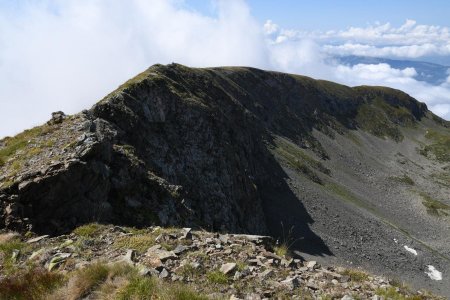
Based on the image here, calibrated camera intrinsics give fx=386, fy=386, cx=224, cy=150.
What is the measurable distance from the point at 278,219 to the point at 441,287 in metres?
32.9

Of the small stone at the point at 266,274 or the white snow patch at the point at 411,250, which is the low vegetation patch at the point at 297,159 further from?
the small stone at the point at 266,274

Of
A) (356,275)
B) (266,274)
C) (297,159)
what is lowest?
(356,275)

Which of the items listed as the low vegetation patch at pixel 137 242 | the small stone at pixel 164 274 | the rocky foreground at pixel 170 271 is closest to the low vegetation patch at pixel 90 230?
the rocky foreground at pixel 170 271

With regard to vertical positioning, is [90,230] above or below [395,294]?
above

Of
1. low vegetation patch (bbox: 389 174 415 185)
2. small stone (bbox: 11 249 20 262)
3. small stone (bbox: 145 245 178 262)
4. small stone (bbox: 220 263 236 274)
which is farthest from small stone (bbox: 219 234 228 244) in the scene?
low vegetation patch (bbox: 389 174 415 185)

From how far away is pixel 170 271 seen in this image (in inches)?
494

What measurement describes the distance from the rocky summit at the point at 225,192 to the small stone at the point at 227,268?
0.16 ft

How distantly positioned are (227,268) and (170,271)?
186 centimetres

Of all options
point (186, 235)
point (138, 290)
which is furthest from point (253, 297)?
point (186, 235)

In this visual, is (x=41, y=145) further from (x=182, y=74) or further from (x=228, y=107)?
(x=228, y=107)

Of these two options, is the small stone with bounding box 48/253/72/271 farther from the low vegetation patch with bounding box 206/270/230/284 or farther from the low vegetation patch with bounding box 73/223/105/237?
the low vegetation patch with bounding box 206/270/230/284

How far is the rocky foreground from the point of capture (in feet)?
36.5

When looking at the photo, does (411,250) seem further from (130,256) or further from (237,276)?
(130,256)

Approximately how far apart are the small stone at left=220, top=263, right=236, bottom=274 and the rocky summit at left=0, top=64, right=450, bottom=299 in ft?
0.16
